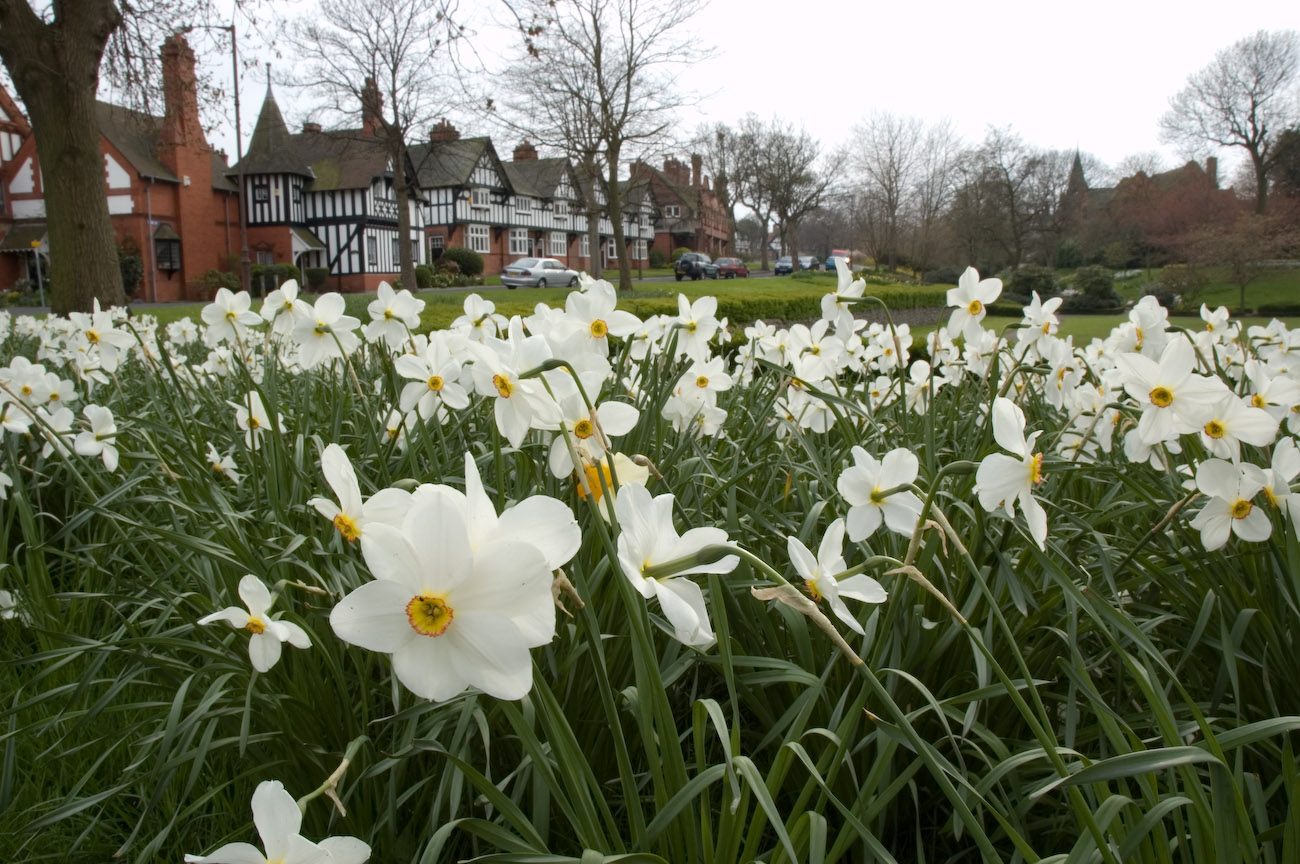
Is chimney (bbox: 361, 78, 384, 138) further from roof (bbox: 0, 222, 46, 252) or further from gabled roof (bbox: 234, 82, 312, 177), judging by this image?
roof (bbox: 0, 222, 46, 252)

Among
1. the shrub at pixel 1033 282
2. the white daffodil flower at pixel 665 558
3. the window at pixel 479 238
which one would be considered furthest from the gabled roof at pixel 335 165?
the white daffodil flower at pixel 665 558

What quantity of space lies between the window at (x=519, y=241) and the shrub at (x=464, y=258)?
8.37 meters

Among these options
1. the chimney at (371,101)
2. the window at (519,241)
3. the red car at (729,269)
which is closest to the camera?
the chimney at (371,101)

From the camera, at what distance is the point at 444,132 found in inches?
1219

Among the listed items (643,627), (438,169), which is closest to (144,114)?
(643,627)

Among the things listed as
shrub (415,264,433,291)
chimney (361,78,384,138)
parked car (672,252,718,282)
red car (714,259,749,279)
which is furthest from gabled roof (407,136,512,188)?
chimney (361,78,384,138)

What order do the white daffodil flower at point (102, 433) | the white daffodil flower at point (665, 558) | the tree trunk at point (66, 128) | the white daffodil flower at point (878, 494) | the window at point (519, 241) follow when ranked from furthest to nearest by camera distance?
the window at point (519, 241) < the tree trunk at point (66, 128) < the white daffodil flower at point (102, 433) < the white daffodil flower at point (878, 494) < the white daffodil flower at point (665, 558)

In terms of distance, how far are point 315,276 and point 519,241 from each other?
17752 mm

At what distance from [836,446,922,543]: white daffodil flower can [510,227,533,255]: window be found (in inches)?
2017

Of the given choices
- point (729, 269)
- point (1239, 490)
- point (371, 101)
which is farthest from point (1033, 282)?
point (1239, 490)

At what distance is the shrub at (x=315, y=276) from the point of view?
35.3 m

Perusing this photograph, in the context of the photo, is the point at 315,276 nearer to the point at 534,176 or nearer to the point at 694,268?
the point at 694,268

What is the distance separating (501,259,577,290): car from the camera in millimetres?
35781

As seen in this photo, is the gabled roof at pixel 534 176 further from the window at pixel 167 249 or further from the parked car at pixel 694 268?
the window at pixel 167 249
